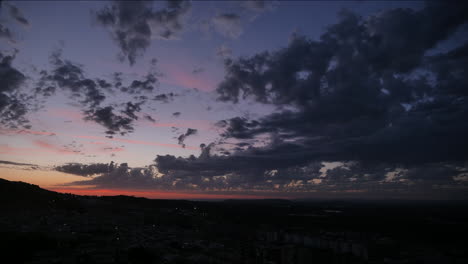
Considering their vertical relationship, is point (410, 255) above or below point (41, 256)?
below

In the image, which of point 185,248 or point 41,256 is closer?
point 41,256

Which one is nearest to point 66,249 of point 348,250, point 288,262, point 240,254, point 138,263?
point 138,263

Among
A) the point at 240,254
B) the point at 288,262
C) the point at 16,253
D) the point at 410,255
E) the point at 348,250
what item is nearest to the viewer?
the point at 16,253

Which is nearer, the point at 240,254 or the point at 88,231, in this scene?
the point at 240,254

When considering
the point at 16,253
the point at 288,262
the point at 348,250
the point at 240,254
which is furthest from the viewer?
the point at 348,250

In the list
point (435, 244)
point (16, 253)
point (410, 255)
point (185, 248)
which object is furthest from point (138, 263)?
point (435, 244)

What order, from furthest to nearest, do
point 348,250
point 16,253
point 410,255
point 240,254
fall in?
point 348,250, point 410,255, point 240,254, point 16,253

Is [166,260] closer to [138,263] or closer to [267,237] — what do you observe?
[138,263]

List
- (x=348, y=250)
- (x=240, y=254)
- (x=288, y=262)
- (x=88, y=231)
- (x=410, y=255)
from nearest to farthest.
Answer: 1. (x=288, y=262)
2. (x=240, y=254)
3. (x=410, y=255)
4. (x=348, y=250)
5. (x=88, y=231)

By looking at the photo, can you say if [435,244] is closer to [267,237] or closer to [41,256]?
[267,237]
